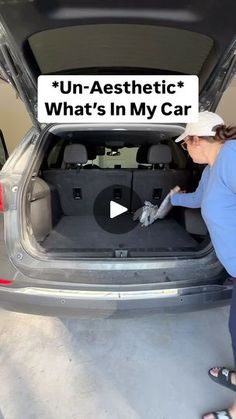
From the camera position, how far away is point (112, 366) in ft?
5.55

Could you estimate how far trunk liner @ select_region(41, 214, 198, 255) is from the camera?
1995 millimetres

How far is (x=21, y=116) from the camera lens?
6.94 metres

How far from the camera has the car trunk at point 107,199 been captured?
2191 mm

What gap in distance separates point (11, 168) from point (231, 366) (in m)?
1.51

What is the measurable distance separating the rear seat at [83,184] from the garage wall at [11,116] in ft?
14.2

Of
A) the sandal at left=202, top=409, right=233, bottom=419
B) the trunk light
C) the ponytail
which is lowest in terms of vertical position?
the sandal at left=202, top=409, right=233, bottom=419

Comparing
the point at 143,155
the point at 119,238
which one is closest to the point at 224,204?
the point at 119,238

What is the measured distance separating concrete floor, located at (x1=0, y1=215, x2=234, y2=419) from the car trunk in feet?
1.63

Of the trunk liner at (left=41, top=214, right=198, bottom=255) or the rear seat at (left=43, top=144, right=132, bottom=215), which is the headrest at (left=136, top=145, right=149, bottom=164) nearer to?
the rear seat at (left=43, top=144, right=132, bottom=215)

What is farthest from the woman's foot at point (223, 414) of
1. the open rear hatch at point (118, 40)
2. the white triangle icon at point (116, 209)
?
the white triangle icon at point (116, 209)

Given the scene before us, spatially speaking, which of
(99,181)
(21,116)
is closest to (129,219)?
(99,181)

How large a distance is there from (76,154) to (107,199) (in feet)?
1.78

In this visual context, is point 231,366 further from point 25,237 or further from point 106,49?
point 106,49

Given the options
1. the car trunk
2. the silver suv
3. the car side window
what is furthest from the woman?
the car side window
